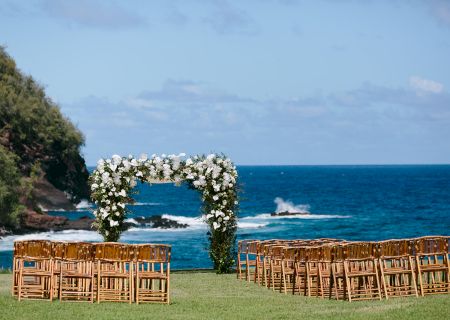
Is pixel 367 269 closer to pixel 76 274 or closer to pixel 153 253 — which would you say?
pixel 153 253

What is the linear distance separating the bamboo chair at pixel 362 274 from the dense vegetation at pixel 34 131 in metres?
59.9

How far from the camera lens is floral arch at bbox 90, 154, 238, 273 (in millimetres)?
30344

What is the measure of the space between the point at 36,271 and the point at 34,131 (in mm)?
73870

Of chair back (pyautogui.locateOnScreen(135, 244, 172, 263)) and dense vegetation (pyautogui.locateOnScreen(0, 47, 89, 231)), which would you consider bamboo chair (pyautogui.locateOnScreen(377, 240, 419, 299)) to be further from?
dense vegetation (pyautogui.locateOnScreen(0, 47, 89, 231))

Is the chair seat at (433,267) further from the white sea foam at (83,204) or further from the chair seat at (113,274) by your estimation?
the white sea foam at (83,204)

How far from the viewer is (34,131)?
9438 centimetres

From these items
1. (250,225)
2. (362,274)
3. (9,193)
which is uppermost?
(9,193)

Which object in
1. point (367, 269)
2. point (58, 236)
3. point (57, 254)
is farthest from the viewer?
point (58, 236)

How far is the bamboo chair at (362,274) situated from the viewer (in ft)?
70.6

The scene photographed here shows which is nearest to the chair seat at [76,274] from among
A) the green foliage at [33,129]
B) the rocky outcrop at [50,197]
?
the green foliage at [33,129]

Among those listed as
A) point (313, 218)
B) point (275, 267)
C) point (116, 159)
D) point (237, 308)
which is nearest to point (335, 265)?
point (237, 308)

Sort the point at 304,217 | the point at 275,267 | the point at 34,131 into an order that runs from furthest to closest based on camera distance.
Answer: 1. the point at 304,217
2. the point at 34,131
3. the point at 275,267

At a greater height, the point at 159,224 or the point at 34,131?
the point at 34,131

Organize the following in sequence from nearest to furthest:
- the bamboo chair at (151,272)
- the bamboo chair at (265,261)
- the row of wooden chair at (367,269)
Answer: the bamboo chair at (151,272), the row of wooden chair at (367,269), the bamboo chair at (265,261)
